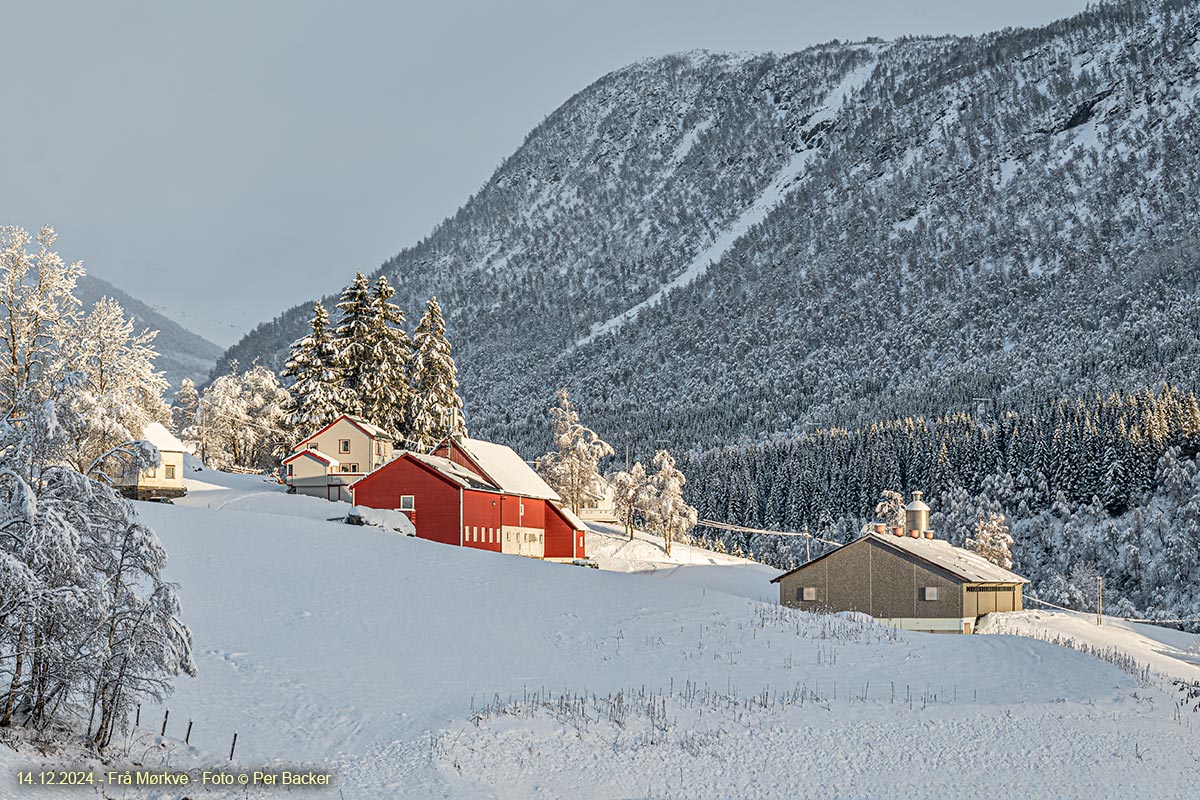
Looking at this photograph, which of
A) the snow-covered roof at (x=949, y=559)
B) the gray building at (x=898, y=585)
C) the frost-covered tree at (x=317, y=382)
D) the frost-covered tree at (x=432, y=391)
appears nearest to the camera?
the gray building at (x=898, y=585)

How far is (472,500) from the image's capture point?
70.1 metres

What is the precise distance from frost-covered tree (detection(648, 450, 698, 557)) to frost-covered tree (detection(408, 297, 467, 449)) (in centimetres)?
1879

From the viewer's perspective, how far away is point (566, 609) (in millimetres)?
43281

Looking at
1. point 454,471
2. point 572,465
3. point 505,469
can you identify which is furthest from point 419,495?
point 572,465

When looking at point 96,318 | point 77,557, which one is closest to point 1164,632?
point 96,318

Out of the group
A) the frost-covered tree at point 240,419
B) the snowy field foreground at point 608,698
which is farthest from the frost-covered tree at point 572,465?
the snowy field foreground at point 608,698

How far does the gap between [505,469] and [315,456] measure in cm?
1228

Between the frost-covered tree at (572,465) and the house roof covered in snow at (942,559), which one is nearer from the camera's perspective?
the house roof covered in snow at (942,559)

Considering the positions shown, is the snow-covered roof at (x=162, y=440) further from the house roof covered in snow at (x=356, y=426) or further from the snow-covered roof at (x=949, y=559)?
the snow-covered roof at (x=949, y=559)

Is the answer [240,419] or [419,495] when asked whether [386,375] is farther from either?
[419,495]

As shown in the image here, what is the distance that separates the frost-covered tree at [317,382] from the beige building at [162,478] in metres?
15.7

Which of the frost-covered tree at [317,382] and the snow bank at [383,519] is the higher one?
the frost-covered tree at [317,382]

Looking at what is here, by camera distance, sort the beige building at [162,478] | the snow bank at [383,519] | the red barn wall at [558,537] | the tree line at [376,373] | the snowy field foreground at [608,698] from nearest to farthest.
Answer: the snowy field foreground at [608,698] < the snow bank at [383,519] < the beige building at [162,478] < the red barn wall at [558,537] < the tree line at [376,373]

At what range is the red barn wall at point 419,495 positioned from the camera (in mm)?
69250
